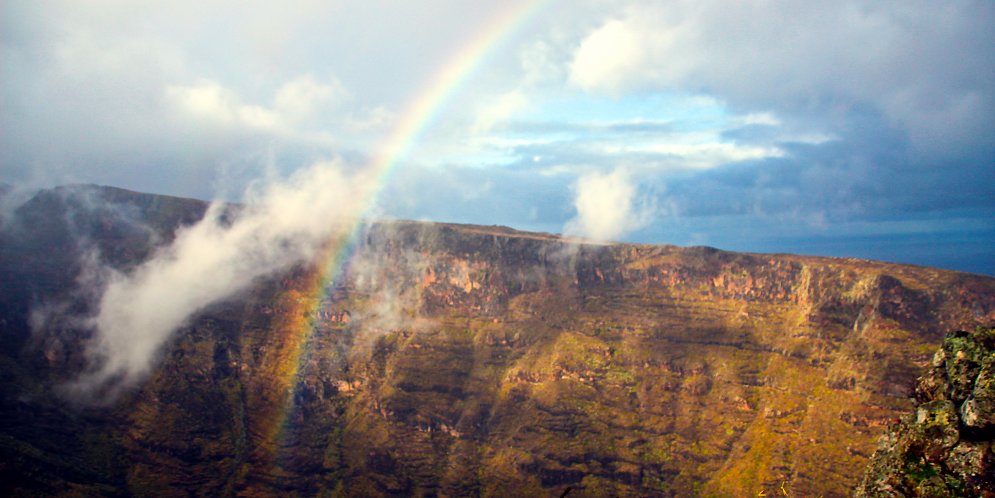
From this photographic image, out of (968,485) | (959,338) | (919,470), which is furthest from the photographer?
(959,338)

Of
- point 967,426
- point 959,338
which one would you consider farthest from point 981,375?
point 959,338

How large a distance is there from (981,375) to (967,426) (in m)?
3.44

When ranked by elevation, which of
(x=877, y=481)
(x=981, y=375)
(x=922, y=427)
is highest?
(x=981, y=375)

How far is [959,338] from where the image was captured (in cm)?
4634

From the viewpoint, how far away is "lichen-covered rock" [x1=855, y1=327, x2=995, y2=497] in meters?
38.0

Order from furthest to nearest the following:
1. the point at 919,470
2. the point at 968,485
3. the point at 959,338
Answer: the point at 959,338, the point at 919,470, the point at 968,485

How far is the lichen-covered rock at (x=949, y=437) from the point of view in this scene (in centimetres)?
3796

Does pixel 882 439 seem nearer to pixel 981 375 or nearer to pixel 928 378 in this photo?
pixel 928 378

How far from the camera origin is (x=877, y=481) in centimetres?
4253

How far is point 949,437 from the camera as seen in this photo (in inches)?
1583

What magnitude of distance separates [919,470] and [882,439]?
23.6ft

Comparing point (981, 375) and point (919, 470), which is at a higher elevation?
point (981, 375)

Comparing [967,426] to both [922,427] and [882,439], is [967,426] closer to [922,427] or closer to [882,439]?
[922,427]

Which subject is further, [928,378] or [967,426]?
[928,378]
